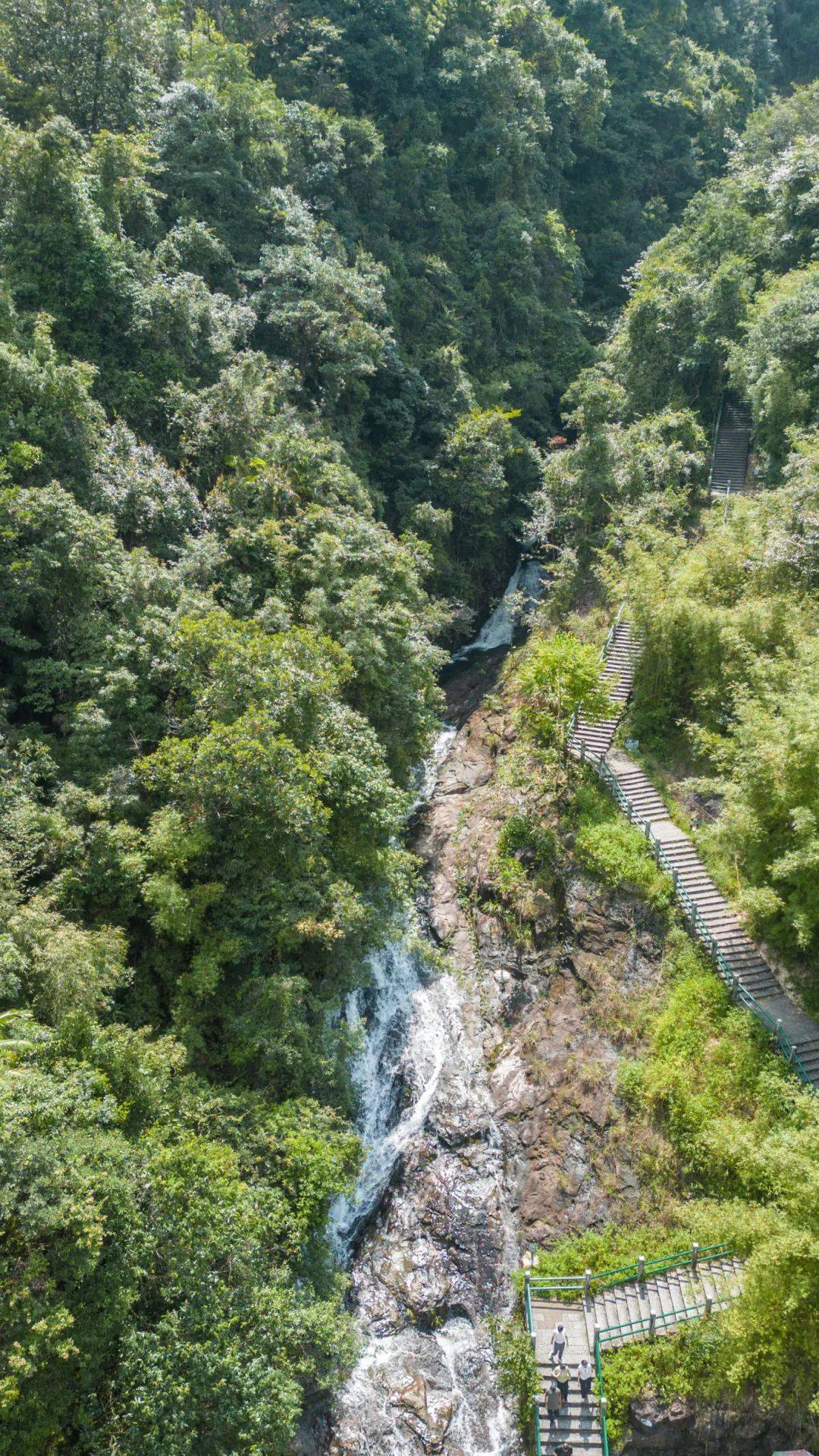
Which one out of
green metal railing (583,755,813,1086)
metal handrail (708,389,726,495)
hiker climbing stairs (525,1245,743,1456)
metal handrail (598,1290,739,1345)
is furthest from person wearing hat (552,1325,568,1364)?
metal handrail (708,389,726,495)

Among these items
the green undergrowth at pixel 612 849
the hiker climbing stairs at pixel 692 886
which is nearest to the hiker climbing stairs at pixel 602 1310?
the hiker climbing stairs at pixel 692 886

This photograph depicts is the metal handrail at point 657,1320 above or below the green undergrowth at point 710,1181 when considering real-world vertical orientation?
below

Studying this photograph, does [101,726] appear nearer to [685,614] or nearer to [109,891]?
[109,891]

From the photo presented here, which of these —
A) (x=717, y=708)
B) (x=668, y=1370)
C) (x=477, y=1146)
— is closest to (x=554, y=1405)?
(x=668, y=1370)

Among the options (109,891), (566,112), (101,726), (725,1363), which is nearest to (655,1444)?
(725,1363)

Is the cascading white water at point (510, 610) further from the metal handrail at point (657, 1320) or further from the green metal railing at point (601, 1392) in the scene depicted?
the green metal railing at point (601, 1392)
